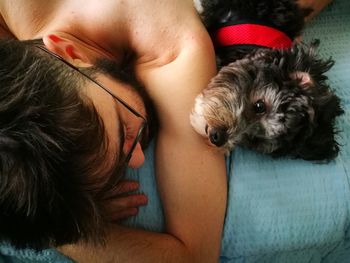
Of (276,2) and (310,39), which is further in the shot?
(310,39)

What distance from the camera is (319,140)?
1161mm

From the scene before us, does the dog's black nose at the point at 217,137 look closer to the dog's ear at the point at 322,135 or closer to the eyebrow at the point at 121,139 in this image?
the dog's ear at the point at 322,135

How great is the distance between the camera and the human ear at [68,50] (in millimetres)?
996

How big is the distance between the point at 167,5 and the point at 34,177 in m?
0.84

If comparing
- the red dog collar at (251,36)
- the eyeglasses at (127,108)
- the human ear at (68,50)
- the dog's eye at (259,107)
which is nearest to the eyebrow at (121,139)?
the eyeglasses at (127,108)

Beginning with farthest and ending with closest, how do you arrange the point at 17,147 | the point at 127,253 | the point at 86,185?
the point at 127,253
the point at 86,185
the point at 17,147

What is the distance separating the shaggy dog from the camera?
1.18 meters

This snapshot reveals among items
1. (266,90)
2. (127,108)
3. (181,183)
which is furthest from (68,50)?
(266,90)

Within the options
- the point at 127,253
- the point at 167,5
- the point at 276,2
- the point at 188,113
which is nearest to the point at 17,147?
the point at 127,253

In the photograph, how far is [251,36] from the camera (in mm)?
1377

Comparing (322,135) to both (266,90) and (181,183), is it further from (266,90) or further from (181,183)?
(181,183)

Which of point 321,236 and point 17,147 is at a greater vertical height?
point 17,147

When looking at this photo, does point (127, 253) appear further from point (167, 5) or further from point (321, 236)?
point (167, 5)

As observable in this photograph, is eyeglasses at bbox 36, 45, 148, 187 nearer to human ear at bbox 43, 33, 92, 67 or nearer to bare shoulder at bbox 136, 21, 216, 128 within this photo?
human ear at bbox 43, 33, 92, 67
